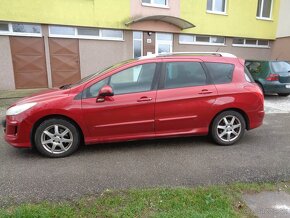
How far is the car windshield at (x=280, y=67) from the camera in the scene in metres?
9.51

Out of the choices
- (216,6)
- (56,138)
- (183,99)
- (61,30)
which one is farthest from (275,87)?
(61,30)

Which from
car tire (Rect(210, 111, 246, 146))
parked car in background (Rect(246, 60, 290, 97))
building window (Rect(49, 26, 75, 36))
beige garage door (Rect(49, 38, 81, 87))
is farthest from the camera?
beige garage door (Rect(49, 38, 81, 87))

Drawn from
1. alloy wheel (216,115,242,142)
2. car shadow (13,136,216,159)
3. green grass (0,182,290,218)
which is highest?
alloy wheel (216,115,242,142)

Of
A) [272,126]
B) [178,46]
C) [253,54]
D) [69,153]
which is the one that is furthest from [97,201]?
[253,54]

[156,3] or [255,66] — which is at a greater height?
[156,3]

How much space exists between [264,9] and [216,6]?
4394 millimetres

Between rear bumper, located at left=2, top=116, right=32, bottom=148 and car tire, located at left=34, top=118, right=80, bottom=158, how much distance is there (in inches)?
5.5

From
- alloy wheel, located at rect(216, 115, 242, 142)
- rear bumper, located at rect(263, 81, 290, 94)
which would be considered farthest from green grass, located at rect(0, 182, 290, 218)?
rear bumper, located at rect(263, 81, 290, 94)

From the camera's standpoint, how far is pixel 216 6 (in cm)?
1545

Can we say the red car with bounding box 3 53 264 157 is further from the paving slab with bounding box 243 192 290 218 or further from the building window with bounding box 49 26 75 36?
the building window with bounding box 49 26 75 36

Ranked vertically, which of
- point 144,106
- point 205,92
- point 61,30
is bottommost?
point 144,106

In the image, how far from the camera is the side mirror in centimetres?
401

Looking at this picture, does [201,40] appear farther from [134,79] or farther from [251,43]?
[134,79]

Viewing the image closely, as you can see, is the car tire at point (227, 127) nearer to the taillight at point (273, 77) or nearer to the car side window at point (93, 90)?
the car side window at point (93, 90)
